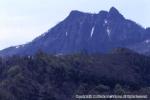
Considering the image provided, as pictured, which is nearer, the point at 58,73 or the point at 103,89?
the point at 103,89

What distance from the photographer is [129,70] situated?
142750 mm

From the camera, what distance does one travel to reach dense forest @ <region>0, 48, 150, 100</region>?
4500 inches

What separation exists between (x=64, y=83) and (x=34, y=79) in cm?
605

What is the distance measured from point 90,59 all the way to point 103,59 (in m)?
3.23

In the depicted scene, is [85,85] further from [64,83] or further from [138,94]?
[138,94]

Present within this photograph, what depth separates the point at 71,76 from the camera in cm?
13150

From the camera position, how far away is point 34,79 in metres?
125

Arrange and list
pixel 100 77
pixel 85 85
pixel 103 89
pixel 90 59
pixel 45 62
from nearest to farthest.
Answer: pixel 103 89 → pixel 85 85 → pixel 100 77 → pixel 45 62 → pixel 90 59

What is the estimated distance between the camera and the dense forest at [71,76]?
114 meters

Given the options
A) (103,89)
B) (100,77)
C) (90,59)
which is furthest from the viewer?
(90,59)

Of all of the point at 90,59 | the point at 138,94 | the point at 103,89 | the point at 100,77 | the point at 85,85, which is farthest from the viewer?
the point at 90,59

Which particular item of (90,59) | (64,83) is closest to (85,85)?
(64,83)

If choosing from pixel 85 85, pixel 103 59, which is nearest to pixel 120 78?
pixel 85 85

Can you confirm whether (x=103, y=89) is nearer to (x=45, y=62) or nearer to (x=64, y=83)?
(x=64, y=83)
